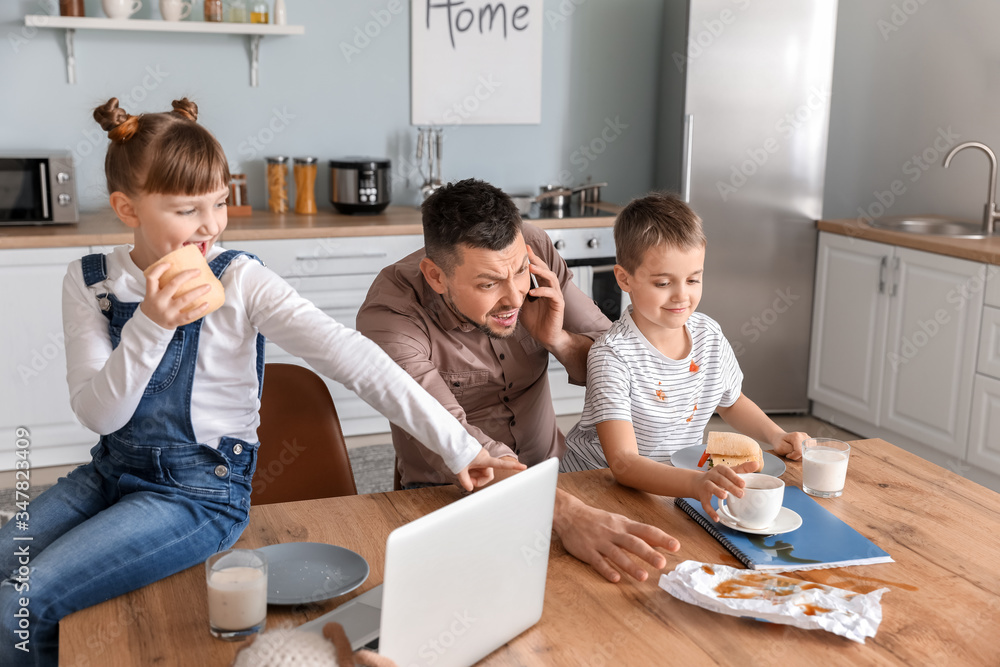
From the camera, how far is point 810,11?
12.1 feet

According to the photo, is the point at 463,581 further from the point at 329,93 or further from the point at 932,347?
the point at 329,93

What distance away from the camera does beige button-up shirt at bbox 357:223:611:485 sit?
5.72ft

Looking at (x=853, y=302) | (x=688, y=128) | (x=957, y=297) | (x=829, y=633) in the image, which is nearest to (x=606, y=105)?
(x=688, y=128)

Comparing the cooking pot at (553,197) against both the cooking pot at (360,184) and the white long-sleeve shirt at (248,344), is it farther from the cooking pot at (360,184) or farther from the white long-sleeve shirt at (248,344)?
the white long-sleeve shirt at (248,344)

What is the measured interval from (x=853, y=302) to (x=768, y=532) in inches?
106

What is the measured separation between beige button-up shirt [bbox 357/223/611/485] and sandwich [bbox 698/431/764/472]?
1.46ft

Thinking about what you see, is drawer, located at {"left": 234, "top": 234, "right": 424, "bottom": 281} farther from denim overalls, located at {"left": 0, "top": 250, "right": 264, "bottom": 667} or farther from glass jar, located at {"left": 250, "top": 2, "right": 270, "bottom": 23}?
denim overalls, located at {"left": 0, "top": 250, "right": 264, "bottom": 667}

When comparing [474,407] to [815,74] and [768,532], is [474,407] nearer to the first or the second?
[768,532]

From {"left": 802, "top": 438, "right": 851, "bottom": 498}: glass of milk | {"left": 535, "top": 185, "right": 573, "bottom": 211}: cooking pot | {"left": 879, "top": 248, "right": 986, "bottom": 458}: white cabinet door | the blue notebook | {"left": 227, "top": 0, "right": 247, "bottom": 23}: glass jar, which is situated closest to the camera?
the blue notebook

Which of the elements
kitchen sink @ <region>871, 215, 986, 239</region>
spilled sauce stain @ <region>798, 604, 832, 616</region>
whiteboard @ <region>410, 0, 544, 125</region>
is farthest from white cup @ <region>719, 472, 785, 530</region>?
whiteboard @ <region>410, 0, 544, 125</region>

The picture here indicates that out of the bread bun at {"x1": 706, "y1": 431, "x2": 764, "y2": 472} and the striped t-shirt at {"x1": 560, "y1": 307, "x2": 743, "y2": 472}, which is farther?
the striped t-shirt at {"x1": 560, "y1": 307, "x2": 743, "y2": 472}

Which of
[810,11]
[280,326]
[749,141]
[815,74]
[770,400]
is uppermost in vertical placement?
[810,11]

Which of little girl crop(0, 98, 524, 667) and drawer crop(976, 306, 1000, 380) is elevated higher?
little girl crop(0, 98, 524, 667)

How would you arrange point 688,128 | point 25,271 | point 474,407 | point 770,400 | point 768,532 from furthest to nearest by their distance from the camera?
point 770,400
point 688,128
point 25,271
point 474,407
point 768,532
